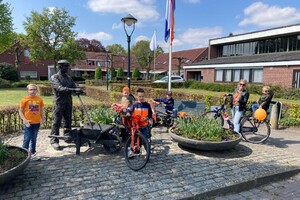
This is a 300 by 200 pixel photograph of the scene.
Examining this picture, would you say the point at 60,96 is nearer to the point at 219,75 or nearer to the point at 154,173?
the point at 154,173

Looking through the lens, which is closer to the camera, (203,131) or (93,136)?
(93,136)

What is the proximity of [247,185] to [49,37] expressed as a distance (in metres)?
35.8

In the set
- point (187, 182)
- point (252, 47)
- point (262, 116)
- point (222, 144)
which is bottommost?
point (187, 182)

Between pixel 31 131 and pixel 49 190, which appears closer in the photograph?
pixel 49 190

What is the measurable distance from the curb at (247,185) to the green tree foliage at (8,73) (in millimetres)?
37413

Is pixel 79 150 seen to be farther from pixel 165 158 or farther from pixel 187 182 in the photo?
pixel 187 182

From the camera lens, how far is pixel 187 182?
3.78 meters

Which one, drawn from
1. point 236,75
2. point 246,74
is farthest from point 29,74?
point 246,74

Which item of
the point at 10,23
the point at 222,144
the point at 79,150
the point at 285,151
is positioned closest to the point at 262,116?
the point at 285,151

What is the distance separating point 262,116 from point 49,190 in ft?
15.9

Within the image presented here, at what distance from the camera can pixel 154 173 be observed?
4.07 m

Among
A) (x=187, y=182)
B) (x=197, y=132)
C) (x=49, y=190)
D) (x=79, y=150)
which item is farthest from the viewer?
(x=197, y=132)

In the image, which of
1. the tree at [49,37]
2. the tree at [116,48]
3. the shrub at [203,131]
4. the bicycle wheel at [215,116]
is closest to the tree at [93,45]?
the tree at [116,48]

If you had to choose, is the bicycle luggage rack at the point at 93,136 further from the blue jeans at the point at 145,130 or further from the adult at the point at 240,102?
the adult at the point at 240,102
